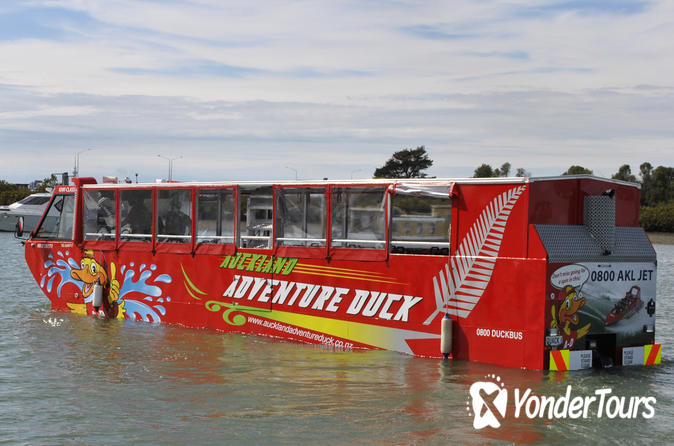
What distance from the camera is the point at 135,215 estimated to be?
16.0 meters

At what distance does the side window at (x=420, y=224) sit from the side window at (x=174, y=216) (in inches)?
177

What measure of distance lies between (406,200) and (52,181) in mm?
76306

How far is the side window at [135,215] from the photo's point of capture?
1575cm

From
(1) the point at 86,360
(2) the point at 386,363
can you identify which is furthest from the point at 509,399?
(1) the point at 86,360

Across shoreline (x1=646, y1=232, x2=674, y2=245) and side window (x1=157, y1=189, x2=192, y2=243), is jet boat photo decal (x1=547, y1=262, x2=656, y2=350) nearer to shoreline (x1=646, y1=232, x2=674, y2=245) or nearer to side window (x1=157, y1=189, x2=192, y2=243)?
side window (x1=157, y1=189, x2=192, y2=243)

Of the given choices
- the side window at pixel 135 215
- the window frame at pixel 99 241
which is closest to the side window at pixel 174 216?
the side window at pixel 135 215

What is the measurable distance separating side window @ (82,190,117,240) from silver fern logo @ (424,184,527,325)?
7.65m

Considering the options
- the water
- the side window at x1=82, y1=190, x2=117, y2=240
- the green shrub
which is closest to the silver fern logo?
the water

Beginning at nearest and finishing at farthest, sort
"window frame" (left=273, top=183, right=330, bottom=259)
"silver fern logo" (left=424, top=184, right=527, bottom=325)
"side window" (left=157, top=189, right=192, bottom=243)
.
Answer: "silver fern logo" (left=424, top=184, right=527, bottom=325) < "window frame" (left=273, top=183, right=330, bottom=259) < "side window" (left=157, top=189, right=192, bottom=243)

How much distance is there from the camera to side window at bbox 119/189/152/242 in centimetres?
1575

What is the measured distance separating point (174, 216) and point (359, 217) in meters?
4.19

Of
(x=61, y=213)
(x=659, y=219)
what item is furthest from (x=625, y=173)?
(x=61, y=213)

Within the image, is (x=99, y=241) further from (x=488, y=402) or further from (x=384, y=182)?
(x=488, y=402)

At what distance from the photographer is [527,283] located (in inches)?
430
